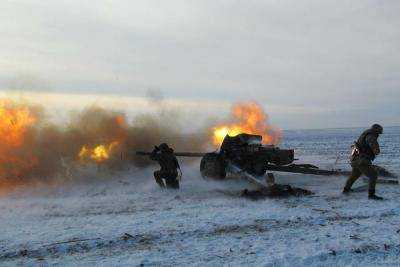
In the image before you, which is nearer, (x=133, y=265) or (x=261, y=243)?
(x=133, y=265)

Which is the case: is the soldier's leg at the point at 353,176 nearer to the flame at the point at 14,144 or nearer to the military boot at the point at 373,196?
the military boot at the point at 373,196

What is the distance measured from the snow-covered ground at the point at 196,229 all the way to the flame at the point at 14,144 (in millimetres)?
2736

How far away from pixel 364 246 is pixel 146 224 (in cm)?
471

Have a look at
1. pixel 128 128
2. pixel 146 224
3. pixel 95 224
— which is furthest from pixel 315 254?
pixel 128 128

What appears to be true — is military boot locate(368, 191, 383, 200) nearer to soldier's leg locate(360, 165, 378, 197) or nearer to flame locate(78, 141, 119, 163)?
soldier's leg locate(360, 165, 378, 197)

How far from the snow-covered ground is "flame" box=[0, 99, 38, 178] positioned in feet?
8.98

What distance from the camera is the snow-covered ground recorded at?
25.5ft

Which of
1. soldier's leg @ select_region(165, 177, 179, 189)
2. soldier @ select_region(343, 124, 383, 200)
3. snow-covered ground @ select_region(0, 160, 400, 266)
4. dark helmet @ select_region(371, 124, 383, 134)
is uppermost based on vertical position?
dark helmet @ select_region(371, 124, 383, 134)

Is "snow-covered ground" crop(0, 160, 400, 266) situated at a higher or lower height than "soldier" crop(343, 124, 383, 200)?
lower

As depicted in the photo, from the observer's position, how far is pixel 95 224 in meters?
10.3

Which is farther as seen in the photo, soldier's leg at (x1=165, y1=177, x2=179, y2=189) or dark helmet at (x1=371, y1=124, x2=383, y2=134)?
soldier's leg at (x1=165, y1=177, x2=179, y2=189)

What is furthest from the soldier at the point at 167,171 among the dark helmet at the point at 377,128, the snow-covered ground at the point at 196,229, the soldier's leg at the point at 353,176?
the dark helmet at the point at 377,128

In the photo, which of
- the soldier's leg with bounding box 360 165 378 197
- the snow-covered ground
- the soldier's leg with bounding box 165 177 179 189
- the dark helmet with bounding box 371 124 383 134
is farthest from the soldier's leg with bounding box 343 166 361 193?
the soldier's leg with bounding box 165 177 179 189

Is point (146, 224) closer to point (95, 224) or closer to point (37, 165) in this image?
point (95, 224)
